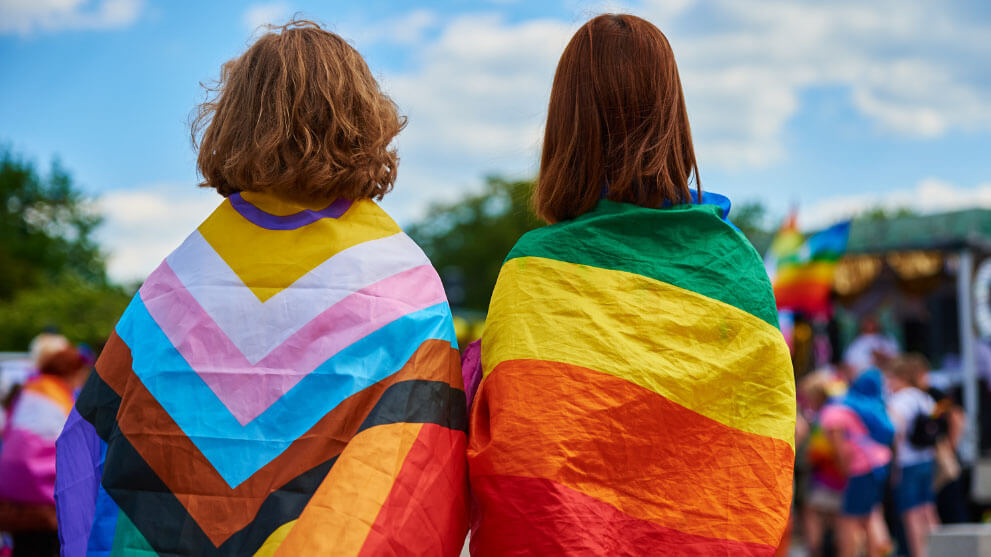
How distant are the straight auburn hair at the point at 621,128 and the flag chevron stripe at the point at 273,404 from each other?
51 centimetres

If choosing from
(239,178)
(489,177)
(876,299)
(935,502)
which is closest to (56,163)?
(489,177)

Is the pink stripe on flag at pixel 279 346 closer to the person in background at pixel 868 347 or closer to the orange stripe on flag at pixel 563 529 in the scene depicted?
the orange stripe on flag at pixel 563 529

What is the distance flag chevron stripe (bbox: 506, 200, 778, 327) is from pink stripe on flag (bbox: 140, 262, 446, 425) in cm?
30

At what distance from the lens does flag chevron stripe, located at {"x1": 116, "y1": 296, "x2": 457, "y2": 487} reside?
72.9 inches

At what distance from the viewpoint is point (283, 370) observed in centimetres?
189

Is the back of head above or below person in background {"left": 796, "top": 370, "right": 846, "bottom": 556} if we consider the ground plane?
above

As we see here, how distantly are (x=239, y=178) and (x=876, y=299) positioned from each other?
1586cm

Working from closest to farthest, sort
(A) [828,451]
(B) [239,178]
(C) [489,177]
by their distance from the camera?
1. (B) [239,178]
2. (A) [828,451]
3. (C) [489,177]

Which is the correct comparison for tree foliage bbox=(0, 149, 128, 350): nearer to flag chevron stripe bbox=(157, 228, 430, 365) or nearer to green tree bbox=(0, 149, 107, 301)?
green tree bbox=(0, 149, 107, 301)

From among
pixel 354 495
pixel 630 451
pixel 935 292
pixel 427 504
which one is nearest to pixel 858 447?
pixel 630 451

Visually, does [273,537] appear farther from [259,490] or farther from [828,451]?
[828,451]

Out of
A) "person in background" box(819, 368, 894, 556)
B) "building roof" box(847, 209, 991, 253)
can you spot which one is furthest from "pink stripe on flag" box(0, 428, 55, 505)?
"building roof" box(847, 209, 991, 253)

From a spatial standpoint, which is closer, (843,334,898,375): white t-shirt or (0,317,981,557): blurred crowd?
(0,317,981,557): blurred crowd

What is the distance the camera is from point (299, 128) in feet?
6.71
